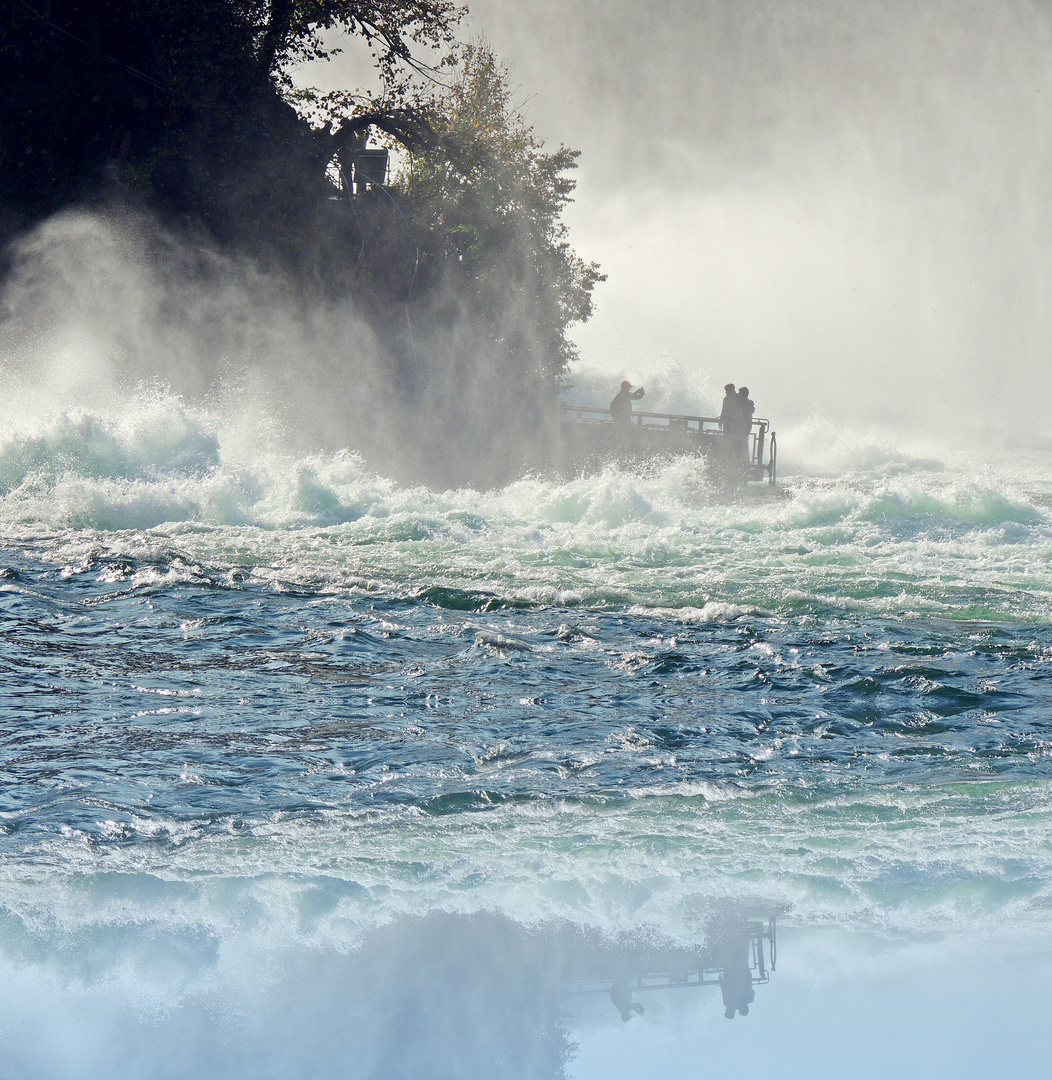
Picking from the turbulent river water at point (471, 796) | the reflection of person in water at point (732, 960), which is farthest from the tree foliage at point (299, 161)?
the reflection of person in water at point (732, 960)

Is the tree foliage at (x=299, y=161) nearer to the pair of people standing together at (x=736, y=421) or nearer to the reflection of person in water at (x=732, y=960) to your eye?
the pair of people standing together at (x=736, y=421)

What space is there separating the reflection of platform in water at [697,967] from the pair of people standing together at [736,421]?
22.2 m

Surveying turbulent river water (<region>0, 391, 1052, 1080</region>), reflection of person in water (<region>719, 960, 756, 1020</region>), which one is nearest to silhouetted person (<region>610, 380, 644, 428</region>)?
turbulent river water (<region>0, 391, 1052, 1080</region>)

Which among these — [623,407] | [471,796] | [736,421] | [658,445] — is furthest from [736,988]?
[623,407]

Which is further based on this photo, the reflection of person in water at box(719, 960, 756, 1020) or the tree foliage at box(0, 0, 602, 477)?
the tree foliage at box(0, 0, 602, 477)

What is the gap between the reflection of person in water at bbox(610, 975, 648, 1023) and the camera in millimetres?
2910

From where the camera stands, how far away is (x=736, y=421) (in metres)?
24.8

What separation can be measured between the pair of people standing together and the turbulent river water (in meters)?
13.5

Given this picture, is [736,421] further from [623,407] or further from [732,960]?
[732,960]

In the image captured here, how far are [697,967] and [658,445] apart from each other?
75.3 ft

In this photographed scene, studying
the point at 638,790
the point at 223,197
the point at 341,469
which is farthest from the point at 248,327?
the point at 638,790

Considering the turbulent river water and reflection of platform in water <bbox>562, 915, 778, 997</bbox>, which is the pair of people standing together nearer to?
the turbulent river water

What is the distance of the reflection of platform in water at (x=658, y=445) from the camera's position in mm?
25094

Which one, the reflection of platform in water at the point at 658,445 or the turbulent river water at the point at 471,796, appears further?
the reflection of platform in water at the point at 658,445
